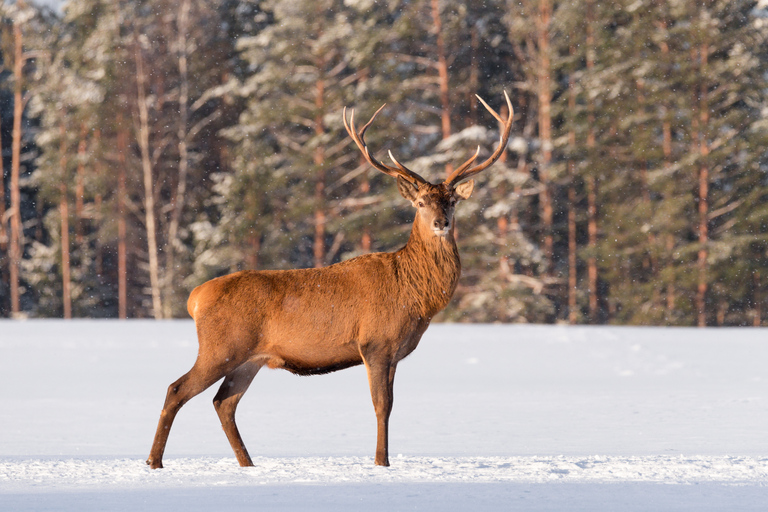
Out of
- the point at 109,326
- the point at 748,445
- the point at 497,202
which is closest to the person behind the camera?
the point at 748,445

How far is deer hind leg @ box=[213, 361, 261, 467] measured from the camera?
22.7 feet

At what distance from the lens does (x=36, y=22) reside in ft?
105

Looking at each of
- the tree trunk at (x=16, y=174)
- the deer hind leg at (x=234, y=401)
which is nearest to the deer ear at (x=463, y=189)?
the deer hind leg at (x=234, y=401)

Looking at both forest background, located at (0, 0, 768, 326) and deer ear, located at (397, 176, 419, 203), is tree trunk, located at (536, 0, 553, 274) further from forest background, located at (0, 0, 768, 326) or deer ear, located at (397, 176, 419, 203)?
deer ear, located at (397, 176, 419, 203)

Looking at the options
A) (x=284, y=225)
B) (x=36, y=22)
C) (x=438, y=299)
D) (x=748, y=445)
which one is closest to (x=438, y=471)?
(x=438, y=299)

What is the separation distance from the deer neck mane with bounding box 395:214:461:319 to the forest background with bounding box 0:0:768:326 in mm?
18431

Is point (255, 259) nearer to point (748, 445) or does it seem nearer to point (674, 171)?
point (674, 171)

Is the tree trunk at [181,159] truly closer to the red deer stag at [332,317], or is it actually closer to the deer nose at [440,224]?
the red deer stag at [332,317]

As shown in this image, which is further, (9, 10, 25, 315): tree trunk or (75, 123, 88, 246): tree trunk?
(9, 10, 25, 315): tree trunk

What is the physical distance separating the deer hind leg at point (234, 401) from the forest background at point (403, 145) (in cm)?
1864

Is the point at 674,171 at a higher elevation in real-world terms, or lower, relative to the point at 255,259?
higher

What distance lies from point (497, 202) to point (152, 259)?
396 inches

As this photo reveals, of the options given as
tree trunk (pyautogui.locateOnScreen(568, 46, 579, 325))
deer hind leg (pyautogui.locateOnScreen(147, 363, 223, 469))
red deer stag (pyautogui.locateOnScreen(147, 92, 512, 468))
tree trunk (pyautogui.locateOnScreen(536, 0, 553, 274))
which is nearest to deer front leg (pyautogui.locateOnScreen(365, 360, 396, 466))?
red deer stag (pyautogui.locateOnScreen(147, 92, 512, 468))

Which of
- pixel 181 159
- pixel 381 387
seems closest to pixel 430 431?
pixel 381 387
